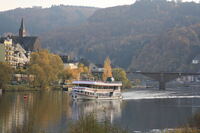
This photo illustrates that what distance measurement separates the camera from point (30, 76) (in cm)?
12875

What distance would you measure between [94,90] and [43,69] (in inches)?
1256

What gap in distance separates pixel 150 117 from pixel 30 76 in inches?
2754

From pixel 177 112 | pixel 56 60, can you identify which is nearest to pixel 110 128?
pixel 177 112

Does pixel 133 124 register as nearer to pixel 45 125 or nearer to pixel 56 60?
pixel 45 125

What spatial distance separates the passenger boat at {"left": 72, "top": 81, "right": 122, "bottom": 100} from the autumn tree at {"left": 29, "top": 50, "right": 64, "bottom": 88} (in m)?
26.0

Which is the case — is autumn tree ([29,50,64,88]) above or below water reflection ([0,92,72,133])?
above

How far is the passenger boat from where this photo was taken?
309ft

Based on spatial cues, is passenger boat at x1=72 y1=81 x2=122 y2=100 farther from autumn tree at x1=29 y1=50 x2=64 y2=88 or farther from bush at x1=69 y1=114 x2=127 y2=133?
bush at x1=69 y1=114 x2=127 y2=133

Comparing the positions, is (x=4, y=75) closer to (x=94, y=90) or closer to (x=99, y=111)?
(x=94, y=90)

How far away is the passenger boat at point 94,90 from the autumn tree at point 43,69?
85.3 feet

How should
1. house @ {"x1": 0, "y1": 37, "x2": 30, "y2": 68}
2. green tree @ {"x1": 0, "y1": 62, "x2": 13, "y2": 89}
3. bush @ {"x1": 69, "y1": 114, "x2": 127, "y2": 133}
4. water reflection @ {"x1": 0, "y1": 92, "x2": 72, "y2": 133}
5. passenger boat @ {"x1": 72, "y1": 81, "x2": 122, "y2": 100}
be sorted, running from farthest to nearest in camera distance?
house @ {"x1": 0, "y1": 37, "x2": 30, "y2": 68}
green tree @ {"x1": 0, "y1": 62, "x2": 13, "y2": 89}
passenger boat @ {"x1": 72, "y1": 81, "x2": 122, "y2": 100}
water reflection @ {"x1": 0, "y1": 92, "x2": 72, "y2": 133}
bush @ {"x1": 69, "y1": 114, "x2": 127, "y2": 133}

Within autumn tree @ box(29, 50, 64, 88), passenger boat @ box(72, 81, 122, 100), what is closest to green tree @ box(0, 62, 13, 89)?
autumn tree @ box(29, 50, 64, 88)

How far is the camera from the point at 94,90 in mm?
96688

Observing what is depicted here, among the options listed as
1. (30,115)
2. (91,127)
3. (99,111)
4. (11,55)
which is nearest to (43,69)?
(11,55)
